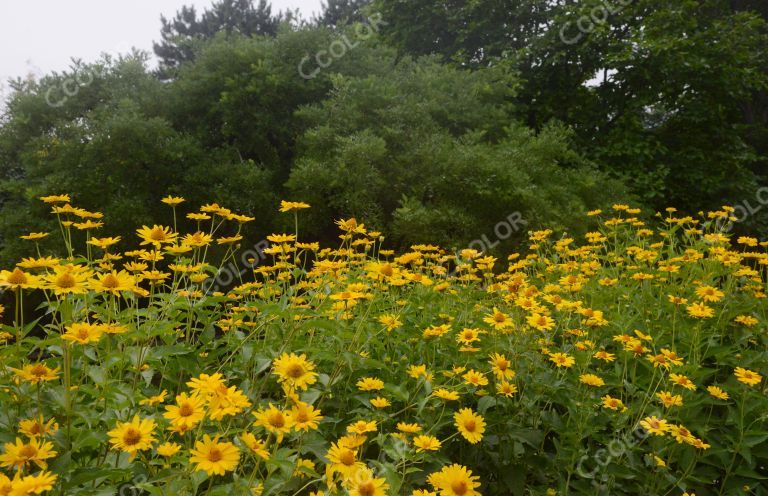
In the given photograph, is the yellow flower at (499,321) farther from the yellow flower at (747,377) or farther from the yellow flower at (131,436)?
the yellow flower at (131,436)

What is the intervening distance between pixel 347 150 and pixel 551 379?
15.6 feet

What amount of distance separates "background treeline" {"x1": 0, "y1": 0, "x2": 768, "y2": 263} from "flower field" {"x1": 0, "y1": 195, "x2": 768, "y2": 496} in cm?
373

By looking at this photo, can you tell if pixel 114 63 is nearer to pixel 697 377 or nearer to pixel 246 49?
pixel 246 49

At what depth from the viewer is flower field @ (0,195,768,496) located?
1110 millimetres

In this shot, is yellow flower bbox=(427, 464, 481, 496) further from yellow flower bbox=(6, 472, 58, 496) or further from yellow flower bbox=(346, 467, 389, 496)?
yellow flower bbox=(6, 472, 58, 496)

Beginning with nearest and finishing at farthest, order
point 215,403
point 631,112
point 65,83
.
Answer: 1. point 215,403
2. point 65,83
3. point 631,112

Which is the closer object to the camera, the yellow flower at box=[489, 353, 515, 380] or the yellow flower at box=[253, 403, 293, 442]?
the yellow flower at box=[253, 403, 293, 442]

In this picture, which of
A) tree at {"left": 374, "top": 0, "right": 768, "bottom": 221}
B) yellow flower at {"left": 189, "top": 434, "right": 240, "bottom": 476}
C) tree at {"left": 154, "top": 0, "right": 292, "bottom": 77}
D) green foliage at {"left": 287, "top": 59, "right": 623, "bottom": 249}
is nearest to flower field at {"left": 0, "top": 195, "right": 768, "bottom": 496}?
yellow flower at {"left": 189, "top": 434, "right": 240, "bottom": 476}

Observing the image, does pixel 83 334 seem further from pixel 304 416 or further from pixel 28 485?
pixel 304 416

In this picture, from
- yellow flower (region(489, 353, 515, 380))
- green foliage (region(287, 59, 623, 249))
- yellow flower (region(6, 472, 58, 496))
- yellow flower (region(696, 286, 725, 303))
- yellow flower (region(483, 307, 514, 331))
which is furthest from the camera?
green foliage (region(287, 59, 623, 249))

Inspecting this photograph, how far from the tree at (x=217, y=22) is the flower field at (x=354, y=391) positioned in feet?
58.3

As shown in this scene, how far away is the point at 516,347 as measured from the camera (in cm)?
213

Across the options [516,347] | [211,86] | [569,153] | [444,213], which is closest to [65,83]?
[211,86]

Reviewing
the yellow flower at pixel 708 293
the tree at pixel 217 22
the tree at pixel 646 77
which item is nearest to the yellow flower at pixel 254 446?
the yellow flower at pixel 708 293
